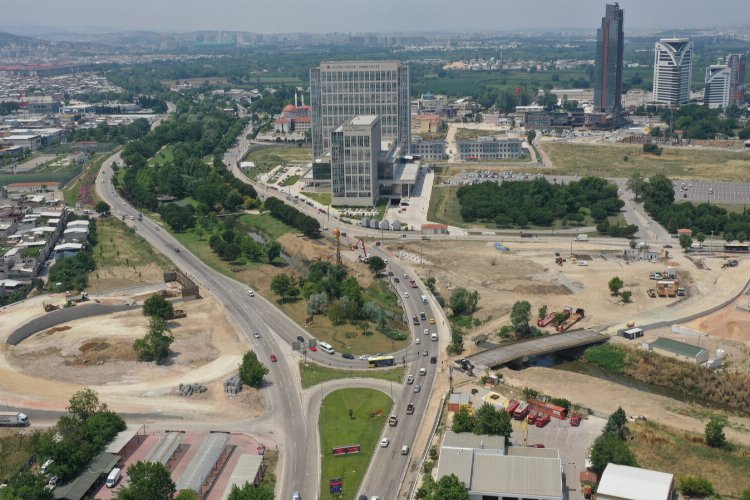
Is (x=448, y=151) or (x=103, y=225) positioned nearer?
(x=103, y=225)

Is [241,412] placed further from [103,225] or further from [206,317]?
[103,225]

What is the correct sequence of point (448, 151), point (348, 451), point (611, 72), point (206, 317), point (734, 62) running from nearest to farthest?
1. point (348, 451)
2. point (206, 317)
3. point (448, 151)
4. point (611, 72)
5. point (734, 62)

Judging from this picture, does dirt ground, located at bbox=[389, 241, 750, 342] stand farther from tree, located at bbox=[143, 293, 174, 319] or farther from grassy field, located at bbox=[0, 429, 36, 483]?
grassy field, located at bbox=[0, 429, 36, 483]

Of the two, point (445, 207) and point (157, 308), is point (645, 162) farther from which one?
point (157, 308)

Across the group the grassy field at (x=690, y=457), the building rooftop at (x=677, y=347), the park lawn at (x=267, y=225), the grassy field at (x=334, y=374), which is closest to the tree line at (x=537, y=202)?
the park lawn at (x=267, y=225)

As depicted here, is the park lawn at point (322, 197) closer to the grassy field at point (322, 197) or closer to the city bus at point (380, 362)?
the grassy field at point (322, 197)

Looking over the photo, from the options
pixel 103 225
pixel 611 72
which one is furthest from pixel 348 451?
pixel 611 72

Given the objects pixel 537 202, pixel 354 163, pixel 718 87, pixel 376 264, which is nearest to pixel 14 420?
pixel 376 264
